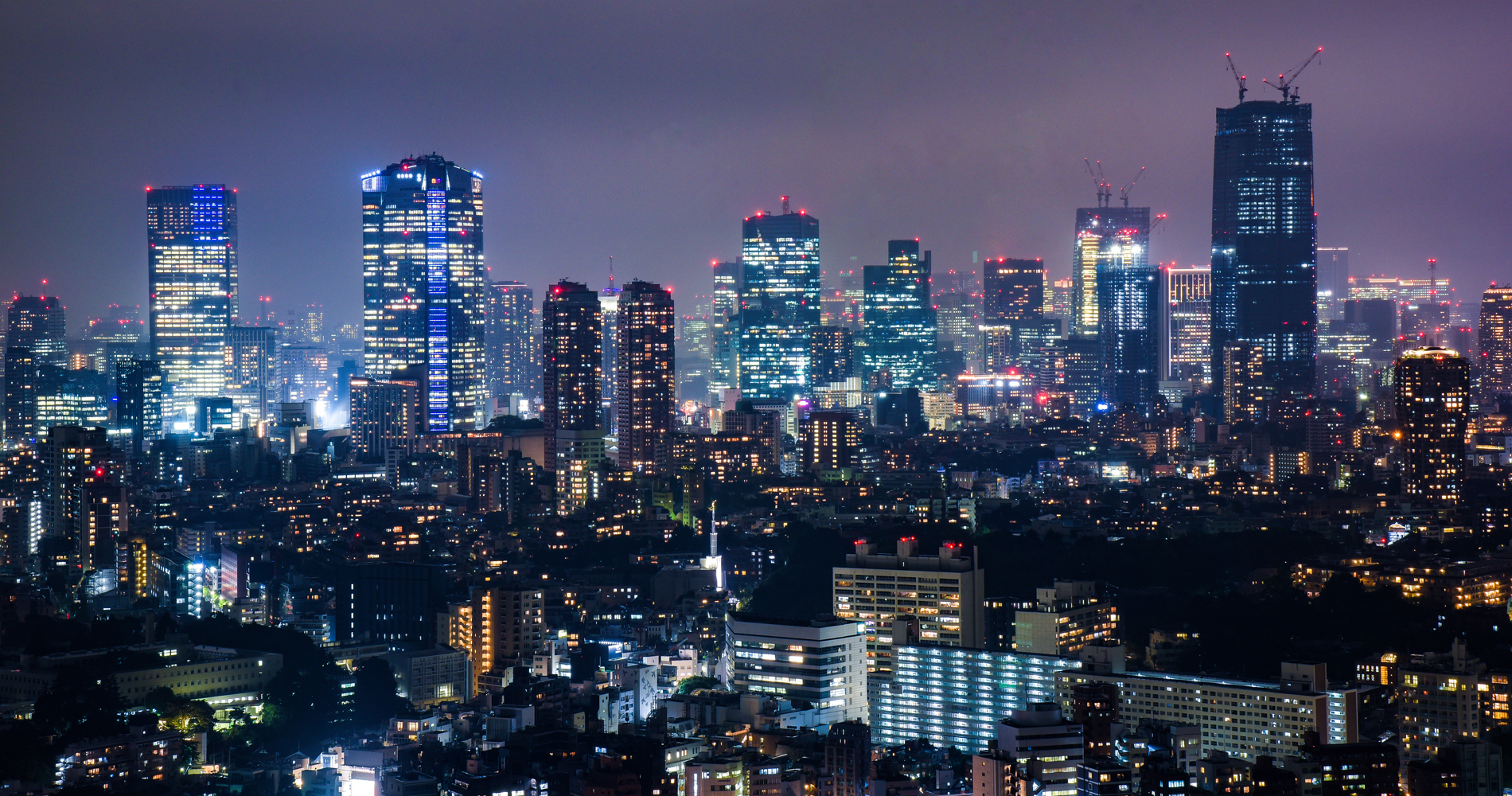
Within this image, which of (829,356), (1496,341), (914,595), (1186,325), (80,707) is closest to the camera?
(80,707)

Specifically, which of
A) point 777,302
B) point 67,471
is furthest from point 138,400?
point 777,302

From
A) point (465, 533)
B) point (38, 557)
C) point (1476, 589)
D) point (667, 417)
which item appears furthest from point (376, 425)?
point (1476, 589)

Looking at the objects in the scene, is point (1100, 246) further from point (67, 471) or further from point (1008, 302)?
point (67, 471)

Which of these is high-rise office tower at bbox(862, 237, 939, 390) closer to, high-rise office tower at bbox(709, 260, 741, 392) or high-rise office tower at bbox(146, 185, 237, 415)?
high-rise office tower at bbox(709, 260, 741, 392)

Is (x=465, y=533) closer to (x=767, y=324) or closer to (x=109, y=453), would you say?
(x=109, y=453)

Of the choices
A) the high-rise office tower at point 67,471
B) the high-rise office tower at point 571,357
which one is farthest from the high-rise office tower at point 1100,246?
the high-rise office tower at point 67,471

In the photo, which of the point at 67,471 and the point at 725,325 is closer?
the point at 67,471

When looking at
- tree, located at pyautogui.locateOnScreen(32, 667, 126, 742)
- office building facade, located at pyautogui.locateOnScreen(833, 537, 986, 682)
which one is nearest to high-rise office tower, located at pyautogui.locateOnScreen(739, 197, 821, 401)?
office building facade, located at pyautogui.locateOnScreen(833, 537, 986, 682)
